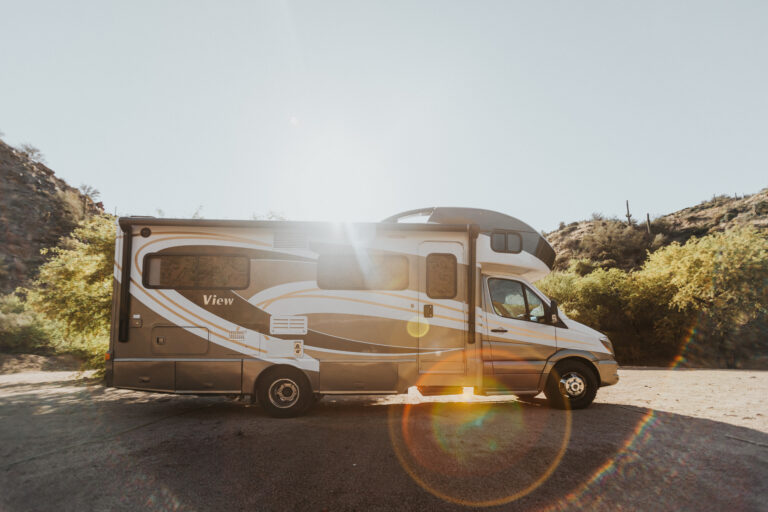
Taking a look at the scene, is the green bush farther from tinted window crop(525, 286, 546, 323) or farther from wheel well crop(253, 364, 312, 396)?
wheel well crop(253, 364, 312, 396)

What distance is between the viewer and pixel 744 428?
6.05m

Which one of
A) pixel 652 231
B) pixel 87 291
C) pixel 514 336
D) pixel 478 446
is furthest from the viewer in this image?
pixel 652 231

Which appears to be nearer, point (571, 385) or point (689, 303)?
point (571, 385)

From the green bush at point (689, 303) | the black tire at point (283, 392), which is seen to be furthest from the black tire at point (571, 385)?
the green bush at point (689, 303)

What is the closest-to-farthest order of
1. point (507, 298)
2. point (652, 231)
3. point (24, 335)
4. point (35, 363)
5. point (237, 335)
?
1. point (237, 335)
2. point (507, 298)
3. point (35, 363)
4. point (24, 335)
5. point (652, 231)

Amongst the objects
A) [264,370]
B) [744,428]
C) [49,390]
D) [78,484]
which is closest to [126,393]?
[49,390]

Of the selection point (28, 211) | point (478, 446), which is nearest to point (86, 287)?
point (478, 446)

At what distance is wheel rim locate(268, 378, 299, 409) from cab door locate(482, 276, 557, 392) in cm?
293

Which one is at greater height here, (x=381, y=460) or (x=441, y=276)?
(x=441, y=276)

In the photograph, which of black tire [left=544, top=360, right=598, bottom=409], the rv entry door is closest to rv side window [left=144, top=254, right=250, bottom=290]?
the rv entry door

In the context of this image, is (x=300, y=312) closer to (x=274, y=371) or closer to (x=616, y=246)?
(x=274, y=371)

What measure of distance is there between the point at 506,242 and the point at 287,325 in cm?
374

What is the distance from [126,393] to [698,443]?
1036cm

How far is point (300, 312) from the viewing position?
6.53m
